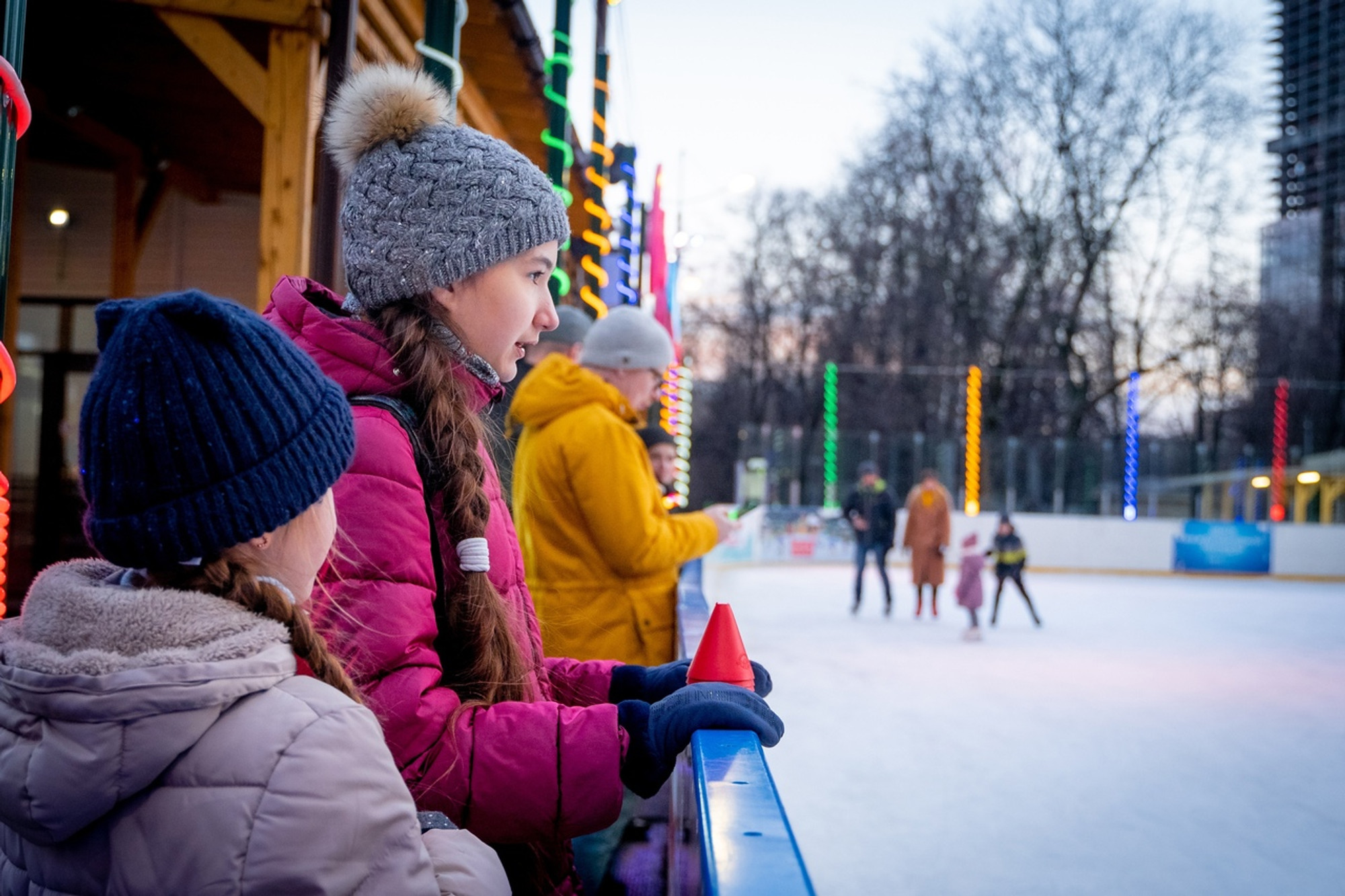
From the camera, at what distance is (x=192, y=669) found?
0.83 m

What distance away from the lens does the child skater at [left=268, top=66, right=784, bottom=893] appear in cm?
119

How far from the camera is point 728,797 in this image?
1.06 meters

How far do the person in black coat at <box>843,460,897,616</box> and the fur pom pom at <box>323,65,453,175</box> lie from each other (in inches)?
444

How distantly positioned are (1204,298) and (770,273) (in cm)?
1279

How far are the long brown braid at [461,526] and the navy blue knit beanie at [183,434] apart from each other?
1.09 feet

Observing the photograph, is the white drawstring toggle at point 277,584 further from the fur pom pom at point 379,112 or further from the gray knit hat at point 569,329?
the gray knit hat at point 569,329

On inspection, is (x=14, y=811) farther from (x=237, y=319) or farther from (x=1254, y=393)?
(x=1254, y=393)

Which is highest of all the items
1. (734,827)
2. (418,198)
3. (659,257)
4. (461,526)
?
(659,257)

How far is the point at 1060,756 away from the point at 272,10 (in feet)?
17.4

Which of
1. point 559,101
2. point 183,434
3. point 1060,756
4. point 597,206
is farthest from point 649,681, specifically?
point 597,206

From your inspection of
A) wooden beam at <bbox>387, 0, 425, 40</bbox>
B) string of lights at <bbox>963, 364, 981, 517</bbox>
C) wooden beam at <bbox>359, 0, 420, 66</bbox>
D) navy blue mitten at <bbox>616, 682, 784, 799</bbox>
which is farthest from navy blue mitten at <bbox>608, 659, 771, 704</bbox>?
string of lights at <bbox>963, 364, 981, 517</bbox>

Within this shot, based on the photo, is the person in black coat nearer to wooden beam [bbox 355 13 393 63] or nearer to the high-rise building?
wooden beam [bbox 355 13 393 63]

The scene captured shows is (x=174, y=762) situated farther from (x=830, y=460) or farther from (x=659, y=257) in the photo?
(x=830, y=460)

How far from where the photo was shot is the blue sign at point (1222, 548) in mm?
20203
